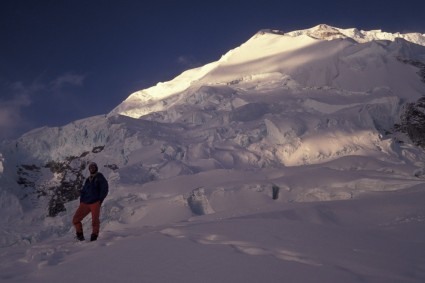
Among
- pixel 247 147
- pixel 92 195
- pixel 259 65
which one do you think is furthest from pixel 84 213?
pixel 259 65

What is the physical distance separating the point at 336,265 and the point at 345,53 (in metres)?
50.3

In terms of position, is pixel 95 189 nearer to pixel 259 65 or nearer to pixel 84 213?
pixel 84 213

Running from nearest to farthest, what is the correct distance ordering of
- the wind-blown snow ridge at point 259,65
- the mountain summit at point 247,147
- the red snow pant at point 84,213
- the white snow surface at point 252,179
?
1. the white snow surface at point 252,179
2. the red snow pant at point 84,213
3. the mountain summit at point 247,147
4. the wind-blown snow ridge at point 259,65

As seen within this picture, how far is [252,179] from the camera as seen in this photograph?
15711mm

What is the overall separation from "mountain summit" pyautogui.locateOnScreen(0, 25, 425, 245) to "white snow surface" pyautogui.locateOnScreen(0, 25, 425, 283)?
10 cm

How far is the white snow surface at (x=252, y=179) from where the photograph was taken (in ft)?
12.3

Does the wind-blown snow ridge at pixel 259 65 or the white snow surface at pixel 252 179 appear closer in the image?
the white snow surface at pixel 252 179

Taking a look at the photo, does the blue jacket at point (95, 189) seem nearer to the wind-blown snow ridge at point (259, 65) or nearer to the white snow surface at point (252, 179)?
the white snow surface at point (252, 179)

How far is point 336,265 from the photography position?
139 inches

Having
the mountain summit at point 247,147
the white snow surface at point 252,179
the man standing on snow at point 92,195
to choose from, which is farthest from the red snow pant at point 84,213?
the mountain summit at point 247,147

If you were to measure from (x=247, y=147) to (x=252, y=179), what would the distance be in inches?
492

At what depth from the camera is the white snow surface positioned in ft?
12.3

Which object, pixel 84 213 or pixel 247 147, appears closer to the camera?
pixel 84 213

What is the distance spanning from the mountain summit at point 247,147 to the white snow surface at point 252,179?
10 centimetres
